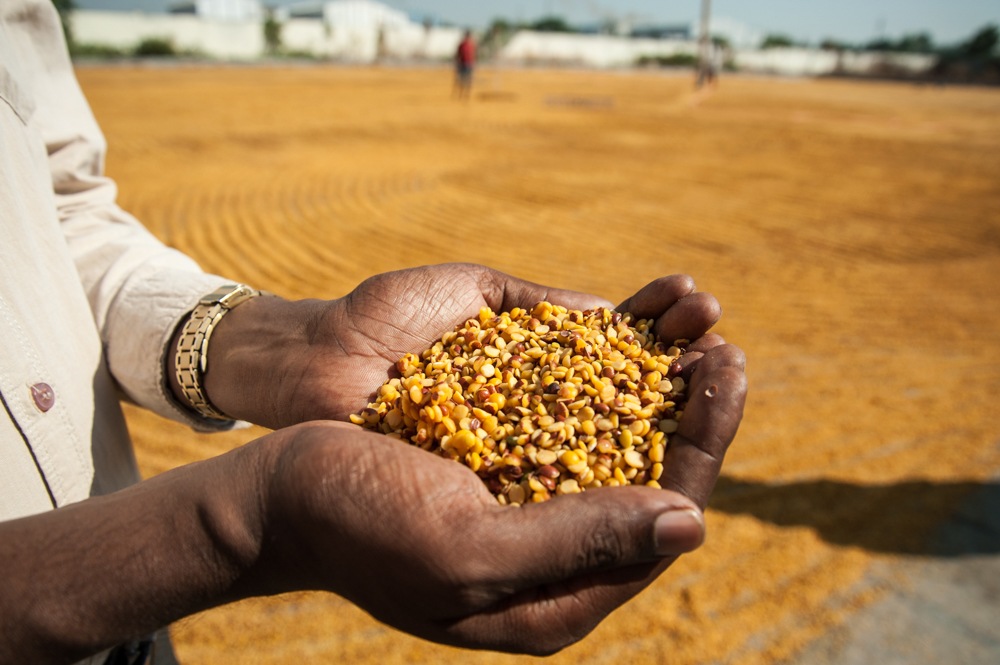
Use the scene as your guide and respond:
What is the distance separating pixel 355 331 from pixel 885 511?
9.67ft

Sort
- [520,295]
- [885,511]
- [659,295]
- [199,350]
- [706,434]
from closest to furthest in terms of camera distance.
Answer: [706,434] → [199,350] → [659,295] → [520,295] → [885,511]

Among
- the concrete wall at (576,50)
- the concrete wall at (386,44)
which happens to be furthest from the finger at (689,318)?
the concrete wall at (576,50)

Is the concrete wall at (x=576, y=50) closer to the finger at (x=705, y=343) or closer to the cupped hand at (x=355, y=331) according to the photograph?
the cupped hand at (x=355, y=331)

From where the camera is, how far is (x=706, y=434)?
1.41 m

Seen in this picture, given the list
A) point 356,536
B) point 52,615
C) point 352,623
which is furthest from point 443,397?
point 352,623

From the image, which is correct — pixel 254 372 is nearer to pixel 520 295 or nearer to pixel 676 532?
pixel 520 295

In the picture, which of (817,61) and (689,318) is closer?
(689,318)

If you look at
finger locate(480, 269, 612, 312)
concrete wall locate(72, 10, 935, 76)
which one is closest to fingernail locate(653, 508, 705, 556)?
finger locate(480, 269, 612, 312)

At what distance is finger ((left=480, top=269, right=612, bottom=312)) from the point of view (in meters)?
2.14

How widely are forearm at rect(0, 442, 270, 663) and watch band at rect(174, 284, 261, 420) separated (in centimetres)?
57

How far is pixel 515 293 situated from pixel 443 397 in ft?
2.09

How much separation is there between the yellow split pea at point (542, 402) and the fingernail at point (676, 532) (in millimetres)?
308

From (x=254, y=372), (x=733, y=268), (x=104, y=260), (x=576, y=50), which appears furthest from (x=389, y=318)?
(x=576, y=50)

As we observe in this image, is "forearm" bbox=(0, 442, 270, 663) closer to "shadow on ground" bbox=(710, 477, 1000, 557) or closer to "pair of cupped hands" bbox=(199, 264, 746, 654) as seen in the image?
"pair of cupped hands" bbox=(199, 264, 746, 654)
